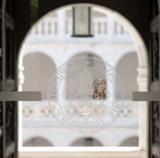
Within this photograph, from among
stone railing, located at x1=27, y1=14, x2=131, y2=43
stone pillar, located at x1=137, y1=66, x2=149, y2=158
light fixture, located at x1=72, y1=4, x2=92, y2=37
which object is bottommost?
stone pillar, located at x1=137, y1=66, x2=149, y2=158

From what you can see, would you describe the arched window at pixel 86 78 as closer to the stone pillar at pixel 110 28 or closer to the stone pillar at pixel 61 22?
the stone pillar at pixel 110 28

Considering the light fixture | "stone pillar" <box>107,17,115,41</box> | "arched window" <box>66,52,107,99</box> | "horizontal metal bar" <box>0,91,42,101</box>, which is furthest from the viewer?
"stone pillar" <box>107,17,115,41</box>

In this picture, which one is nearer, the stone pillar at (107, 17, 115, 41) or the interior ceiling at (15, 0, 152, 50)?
the interior ceiling at (15, 0, 152, 50)

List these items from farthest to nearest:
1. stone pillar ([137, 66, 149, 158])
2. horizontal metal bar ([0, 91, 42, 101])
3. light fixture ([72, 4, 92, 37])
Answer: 1. light fixture ([72, 4, 92, 37])
2. stone pillar ([137, 66, 149, 158])
3. horizontal metal bar ([0, 91, 42, 101])

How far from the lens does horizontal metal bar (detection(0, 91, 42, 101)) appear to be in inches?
98.7

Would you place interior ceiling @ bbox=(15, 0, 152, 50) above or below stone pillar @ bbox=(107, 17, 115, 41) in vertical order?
below

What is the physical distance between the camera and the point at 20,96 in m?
2.52

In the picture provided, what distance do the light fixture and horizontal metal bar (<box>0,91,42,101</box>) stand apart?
869 mm

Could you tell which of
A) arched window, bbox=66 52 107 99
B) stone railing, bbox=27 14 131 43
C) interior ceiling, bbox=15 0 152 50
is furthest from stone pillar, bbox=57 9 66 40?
arched window, bbox=66 52 107 99

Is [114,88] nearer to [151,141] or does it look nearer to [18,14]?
[151,141]

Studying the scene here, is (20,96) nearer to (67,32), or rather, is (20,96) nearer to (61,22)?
(61,22)

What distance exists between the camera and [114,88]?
273cm

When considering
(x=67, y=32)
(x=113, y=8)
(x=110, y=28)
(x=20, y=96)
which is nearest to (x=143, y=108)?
(x=113, y=8)

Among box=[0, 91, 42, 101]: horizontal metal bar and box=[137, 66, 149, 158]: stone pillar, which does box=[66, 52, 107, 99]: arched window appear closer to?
box=[0, 91, 42, 101]: horizontal metal bar
